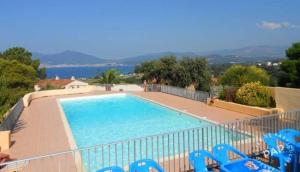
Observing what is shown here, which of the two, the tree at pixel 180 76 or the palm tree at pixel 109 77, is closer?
the tree at pixel 180 76

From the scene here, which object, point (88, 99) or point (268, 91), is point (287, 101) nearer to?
point (268, 91)

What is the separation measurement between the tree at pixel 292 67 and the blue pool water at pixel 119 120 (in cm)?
556

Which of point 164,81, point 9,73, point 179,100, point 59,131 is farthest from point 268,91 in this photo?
point 9,73

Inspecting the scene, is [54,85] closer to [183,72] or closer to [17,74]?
[17,74]

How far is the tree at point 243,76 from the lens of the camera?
57.9 ft

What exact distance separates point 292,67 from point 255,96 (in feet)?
10.5

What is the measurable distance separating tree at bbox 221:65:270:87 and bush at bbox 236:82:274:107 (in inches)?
111

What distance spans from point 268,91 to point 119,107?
10.2 metres

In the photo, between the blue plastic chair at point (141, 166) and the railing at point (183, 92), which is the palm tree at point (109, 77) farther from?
the blue plastic chair at point (141, 166)

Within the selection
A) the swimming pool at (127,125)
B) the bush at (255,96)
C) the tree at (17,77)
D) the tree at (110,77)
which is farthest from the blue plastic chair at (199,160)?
the tree at (110,77)

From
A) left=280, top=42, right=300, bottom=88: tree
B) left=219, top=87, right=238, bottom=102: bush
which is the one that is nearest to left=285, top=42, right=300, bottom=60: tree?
left=280, top=42, right=300, bottom=88: tree

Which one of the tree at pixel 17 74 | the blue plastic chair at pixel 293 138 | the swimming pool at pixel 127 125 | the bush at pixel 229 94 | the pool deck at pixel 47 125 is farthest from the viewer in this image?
the tree at pixel 17 74

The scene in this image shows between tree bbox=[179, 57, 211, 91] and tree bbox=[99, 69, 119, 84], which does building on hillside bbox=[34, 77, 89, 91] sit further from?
tree bbox=[179, 57, 211, 91]

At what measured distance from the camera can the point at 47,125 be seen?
545 inches
